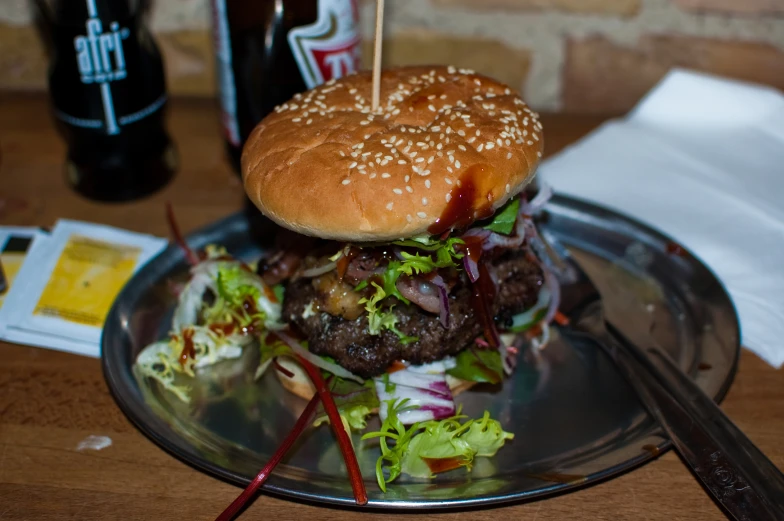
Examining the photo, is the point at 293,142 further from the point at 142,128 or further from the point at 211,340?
the point at 142,128

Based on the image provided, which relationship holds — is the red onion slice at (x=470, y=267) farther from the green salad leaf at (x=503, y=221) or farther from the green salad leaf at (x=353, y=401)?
the green salad leaf at (x=353, y=401)

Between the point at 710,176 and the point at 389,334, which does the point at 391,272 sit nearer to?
the point at 389,334

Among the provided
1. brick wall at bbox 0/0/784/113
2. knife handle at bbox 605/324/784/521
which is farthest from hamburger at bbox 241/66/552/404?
brick wall at bbox 0/0/784/113

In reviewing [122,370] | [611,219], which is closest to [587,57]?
[611,219]

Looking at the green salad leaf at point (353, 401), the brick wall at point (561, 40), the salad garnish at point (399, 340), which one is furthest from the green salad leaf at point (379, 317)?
the brick wall at point (561, 40)

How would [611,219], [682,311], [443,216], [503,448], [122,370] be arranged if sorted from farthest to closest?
[611,219] < [682,311] < [122,370] < [503,448] < [443,216]

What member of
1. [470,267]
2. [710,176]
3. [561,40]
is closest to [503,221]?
[470,267]
